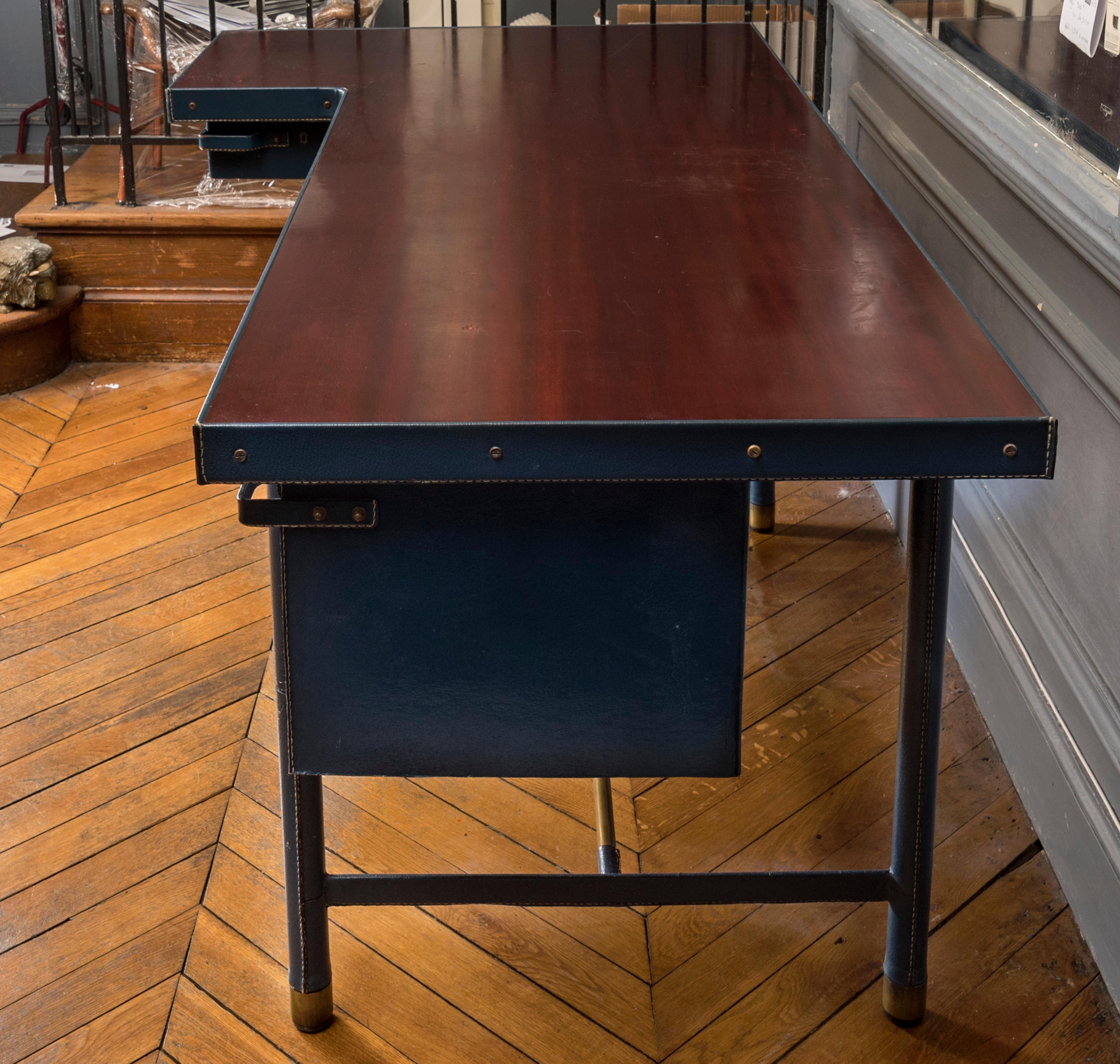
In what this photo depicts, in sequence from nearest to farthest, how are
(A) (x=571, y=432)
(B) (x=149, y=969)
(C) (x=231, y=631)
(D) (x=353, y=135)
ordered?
(A) (x=571, y=432), (B) (x=149, y=969), (D) (x=353, y=135), (C) (x=231, y=631)

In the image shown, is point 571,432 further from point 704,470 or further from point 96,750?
point 96,750

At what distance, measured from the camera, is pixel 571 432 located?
909 millimetres

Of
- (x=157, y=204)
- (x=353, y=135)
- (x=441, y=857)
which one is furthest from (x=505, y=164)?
(x=157, y=204)

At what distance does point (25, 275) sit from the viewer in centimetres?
303

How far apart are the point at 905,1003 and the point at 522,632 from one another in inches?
25.0

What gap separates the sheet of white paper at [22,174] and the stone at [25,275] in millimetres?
1760

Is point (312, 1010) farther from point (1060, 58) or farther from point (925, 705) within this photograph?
point (1060, 58)

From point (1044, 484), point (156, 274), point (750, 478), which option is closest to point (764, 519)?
point (1044, 484)

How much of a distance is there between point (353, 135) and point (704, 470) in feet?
3.12

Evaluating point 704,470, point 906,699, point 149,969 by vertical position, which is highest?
point 704,470

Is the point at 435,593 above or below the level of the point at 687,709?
above

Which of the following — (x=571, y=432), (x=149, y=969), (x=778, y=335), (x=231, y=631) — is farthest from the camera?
(x=231, y=631)

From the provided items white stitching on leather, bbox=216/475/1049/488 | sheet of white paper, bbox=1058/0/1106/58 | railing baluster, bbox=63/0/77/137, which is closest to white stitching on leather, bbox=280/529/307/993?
white stitching on leather, bbox=216/475/1049/488

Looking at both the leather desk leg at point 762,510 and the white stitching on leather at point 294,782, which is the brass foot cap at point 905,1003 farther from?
the leather desk leg at point 762,510
